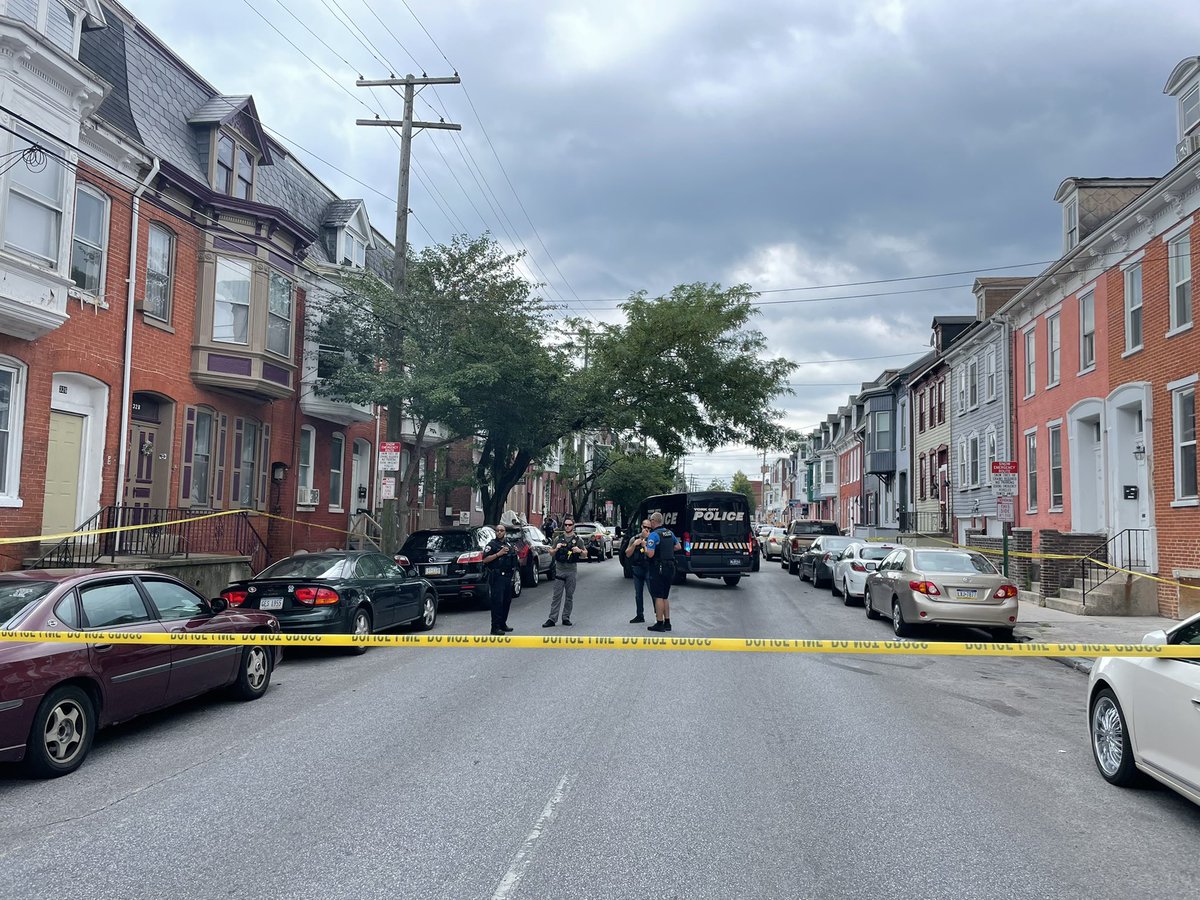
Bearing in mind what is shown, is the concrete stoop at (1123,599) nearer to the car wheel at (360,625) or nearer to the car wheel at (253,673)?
the car wheel at (360,625)

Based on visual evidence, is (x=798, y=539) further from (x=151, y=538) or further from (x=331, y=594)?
(x=331, y=594)

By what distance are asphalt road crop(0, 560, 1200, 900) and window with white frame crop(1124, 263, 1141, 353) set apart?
11901 millimetres

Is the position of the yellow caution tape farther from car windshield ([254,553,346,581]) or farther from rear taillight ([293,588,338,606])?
car windshield ([254,553,346,581])

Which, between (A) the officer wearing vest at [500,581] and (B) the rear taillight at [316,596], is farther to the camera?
(A) the officer wearing vest at [500,581]

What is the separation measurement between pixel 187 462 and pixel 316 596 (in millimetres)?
8992

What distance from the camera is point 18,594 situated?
6844mm

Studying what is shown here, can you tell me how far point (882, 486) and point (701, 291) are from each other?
73.4 feet

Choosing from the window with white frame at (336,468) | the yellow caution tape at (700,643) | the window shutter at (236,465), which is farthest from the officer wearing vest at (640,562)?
the window with white frame at (336,468)

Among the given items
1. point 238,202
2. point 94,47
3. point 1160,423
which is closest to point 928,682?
point 1160,423

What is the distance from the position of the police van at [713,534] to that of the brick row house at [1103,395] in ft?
22.0

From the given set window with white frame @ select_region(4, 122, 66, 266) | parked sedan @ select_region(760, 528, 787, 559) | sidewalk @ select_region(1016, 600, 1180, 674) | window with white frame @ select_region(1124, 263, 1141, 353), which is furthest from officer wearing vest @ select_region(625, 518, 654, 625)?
parked sedan @ select_region(760, 528, 787, 559)

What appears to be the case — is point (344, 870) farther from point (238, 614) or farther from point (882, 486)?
point (882, 486)

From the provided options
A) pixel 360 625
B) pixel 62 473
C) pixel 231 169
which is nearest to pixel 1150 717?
pixel 360 625

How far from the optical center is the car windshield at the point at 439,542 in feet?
56.9
